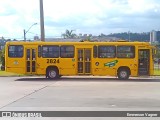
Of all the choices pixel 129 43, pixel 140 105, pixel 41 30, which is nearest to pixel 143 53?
pixel 129 43

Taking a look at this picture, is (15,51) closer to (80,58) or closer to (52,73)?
(52,73)

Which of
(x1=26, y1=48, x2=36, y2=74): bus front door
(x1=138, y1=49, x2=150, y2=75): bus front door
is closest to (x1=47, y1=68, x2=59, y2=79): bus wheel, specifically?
(x1=26, y1=48, x2=36, y2=74): bus front door

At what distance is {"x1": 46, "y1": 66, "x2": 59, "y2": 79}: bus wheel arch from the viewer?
95.8 feet

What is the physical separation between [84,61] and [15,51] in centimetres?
495

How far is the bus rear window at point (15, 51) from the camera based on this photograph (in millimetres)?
29145

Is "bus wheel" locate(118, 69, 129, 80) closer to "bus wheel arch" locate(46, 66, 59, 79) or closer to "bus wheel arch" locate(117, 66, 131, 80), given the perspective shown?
"bus wheel arch" locate(117, 66, 131, 80)

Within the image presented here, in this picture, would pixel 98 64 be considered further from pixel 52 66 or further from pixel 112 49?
pixel 52 66

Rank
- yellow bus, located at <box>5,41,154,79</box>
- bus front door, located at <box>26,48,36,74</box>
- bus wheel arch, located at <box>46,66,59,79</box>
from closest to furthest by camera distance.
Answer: yellow bus, located at <box>5,41,154,79</box> < bus front door, located at <box>26,48,36,74</box> < bus wheel arch, located at <box>46,66,59,79</box>

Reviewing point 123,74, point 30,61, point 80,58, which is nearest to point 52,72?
point 30,61

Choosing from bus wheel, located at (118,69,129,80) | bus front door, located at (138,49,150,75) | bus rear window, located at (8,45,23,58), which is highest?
bus rear window, located at (8,45,23,58)

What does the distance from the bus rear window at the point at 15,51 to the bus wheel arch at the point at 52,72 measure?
2207mm

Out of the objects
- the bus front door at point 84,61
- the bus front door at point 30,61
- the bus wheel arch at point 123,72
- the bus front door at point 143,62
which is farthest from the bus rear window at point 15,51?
the bus front door at point 143,62

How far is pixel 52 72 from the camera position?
96.0 ft

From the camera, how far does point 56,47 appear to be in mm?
29359
